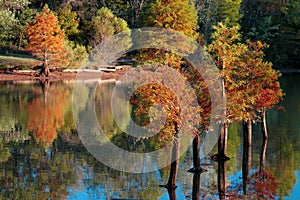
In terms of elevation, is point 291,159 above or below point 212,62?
below

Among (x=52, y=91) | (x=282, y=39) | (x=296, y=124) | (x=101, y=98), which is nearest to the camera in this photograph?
(x=296, y=124)

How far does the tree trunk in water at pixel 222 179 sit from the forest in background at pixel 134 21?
127 ft

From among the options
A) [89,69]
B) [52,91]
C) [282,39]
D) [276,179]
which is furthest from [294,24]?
[276,179]

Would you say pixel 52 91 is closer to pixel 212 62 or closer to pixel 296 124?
pixel 296 124

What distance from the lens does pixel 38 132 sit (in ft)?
92.2

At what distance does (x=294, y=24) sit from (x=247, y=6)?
827 centimetres

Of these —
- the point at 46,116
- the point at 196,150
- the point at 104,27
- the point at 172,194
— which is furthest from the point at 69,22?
the point at 172,194

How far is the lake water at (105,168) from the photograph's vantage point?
18.0 meters

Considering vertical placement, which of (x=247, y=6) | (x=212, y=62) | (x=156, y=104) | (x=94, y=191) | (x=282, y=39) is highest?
(x=247, y=6)

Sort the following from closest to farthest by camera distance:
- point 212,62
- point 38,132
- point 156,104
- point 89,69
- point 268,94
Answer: point 156,104 < point 212,62 < point 268,94 < point 38,132 < point 89,69

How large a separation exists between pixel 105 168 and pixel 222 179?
13.9 feet

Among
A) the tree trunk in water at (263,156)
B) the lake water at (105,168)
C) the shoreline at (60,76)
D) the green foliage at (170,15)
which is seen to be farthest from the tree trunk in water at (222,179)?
the shoreline at (60,76)

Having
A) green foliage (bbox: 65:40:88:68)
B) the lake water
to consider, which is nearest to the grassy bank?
green foliage (bbox: 65:40:88:68)

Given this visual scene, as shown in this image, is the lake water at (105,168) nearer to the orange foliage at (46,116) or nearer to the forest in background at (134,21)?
the orange foliage at (46,116)
